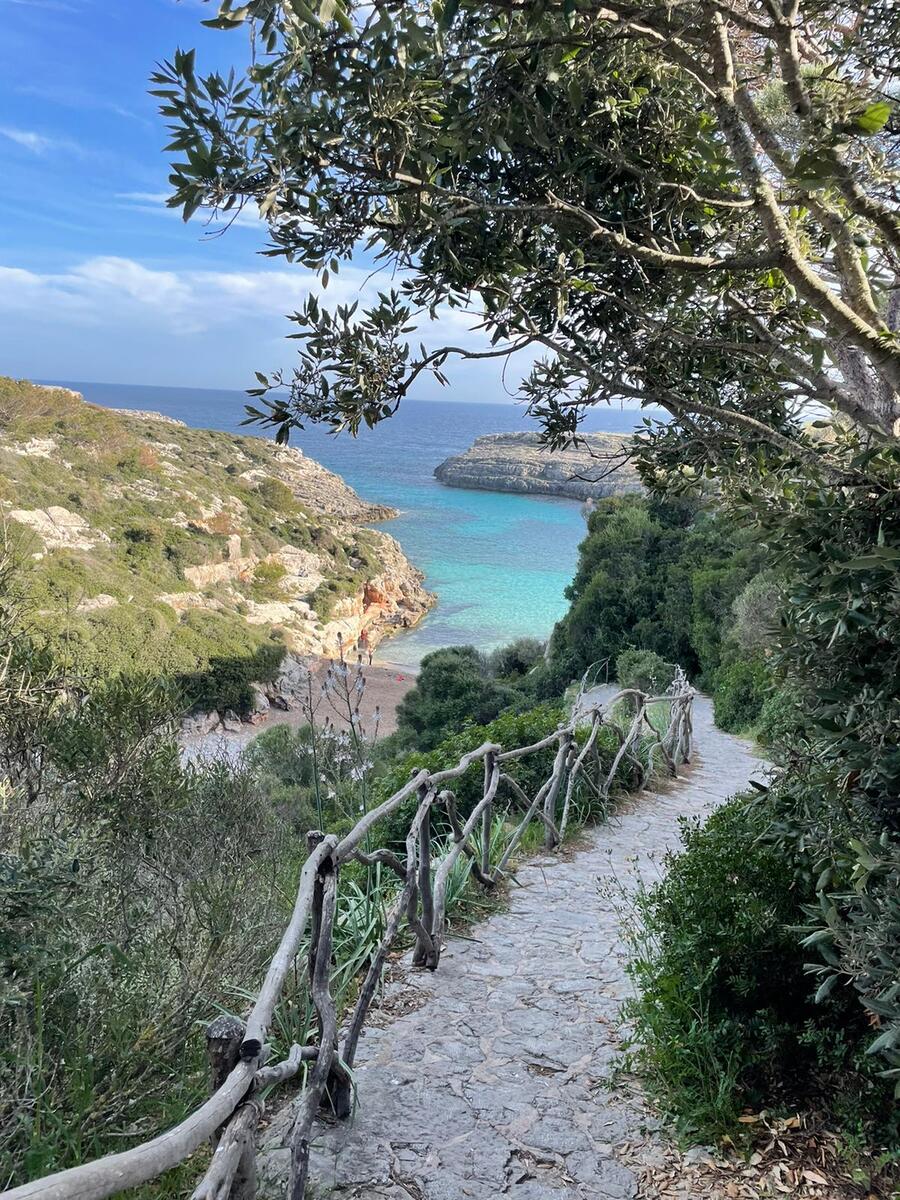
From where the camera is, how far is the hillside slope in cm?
3091

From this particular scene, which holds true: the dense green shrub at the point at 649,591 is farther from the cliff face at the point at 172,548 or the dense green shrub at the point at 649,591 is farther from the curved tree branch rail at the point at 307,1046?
the curved tree branch rail at the point at 307,1046

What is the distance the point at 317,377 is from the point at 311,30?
1.09 m

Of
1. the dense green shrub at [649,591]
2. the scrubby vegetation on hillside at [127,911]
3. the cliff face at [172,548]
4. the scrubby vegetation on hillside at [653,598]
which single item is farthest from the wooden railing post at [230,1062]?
the cliff face at [172,548]

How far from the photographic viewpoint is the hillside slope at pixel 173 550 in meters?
30.9

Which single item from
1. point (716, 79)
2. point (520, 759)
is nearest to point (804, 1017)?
point (716, 79)

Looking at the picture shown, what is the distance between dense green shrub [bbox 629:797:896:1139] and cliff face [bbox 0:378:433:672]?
22302 millimetres

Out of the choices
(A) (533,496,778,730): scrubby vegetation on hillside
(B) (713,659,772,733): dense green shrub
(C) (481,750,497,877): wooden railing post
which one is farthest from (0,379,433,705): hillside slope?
(C) (481,750,497,877): wooden railing post

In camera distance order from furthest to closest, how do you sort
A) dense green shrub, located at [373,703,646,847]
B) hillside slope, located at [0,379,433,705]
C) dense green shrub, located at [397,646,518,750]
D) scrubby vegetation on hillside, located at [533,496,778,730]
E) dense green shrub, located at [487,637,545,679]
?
hillside slope, located at [0,379,433,705] < dense green shrub, located at [487,637,545,679] < dense green shrub, located at [397,646,518,750] < scrubby vegetation on hillside, located at [533,496,778,730] < dense green shrub, located at [373,703,646,847]

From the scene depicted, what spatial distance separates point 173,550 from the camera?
126 ft

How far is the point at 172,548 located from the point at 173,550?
0.10 m

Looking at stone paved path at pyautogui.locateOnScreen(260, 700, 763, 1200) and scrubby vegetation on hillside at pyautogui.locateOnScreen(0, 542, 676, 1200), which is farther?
stone paved path at pyautogui.locateOnScreen(260, 700, 763, 1200)

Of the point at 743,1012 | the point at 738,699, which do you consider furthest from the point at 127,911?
the point at 738,699

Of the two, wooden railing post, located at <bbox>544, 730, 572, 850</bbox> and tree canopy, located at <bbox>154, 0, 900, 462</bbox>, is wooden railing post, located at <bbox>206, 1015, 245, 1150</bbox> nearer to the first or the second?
tree canopy, located at <bbox>154, 0, 900, 462</bbox>

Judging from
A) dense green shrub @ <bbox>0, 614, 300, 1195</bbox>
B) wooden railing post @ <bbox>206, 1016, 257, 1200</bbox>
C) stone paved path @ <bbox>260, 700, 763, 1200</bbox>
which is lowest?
stone paved path @ <bbox>260, 700, 763, 1200</bbox>
